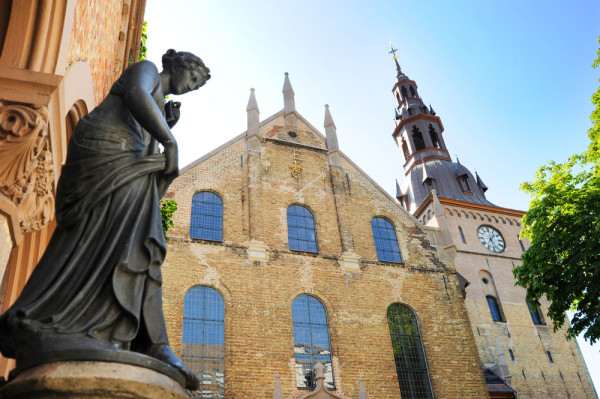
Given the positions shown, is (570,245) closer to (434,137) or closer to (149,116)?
(149,116)

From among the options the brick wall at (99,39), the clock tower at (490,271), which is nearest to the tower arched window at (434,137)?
the clock tower at (490,271)

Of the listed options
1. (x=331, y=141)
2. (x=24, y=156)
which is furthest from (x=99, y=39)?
(x=331, y=141)

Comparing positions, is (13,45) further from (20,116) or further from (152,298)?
(152,298)

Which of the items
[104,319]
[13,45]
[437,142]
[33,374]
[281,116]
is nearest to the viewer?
[33,374]

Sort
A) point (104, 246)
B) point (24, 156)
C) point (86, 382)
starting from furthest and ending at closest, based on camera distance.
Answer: point (24, 156) → point (104, 246) → point (86, 382)

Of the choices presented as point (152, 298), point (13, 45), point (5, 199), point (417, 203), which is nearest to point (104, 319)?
point (152, 298)

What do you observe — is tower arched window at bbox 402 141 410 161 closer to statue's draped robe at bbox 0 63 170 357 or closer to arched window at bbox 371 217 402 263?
arched window at bbox 371 217 402 263

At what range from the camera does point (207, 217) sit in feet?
47.5

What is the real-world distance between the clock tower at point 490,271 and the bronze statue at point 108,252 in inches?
595

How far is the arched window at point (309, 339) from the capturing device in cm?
1267

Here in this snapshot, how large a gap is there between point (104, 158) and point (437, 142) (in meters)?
39.5

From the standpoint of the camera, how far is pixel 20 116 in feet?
10.5

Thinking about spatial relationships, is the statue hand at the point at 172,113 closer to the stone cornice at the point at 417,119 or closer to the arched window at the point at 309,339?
the arched window at the point at 309,339

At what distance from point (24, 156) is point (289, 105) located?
15571 mm
